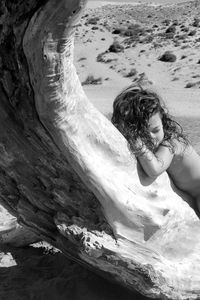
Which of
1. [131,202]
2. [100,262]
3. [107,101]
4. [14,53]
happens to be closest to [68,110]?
[14,53]

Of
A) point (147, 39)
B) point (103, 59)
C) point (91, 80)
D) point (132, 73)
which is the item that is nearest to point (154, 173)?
point (91, 80)

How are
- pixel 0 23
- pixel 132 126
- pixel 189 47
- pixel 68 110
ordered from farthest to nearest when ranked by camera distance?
pixel 189 47 → pixel 132 126 → pixel 68 110 → pixel 0 23

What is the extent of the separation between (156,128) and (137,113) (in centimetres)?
18

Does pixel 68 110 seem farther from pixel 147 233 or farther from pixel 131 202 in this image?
pixel 147 233

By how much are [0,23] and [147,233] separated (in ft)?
5.06

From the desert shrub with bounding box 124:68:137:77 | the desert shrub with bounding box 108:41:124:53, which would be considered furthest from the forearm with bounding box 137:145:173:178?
the desert shrub with bounding box 108:41:124:53

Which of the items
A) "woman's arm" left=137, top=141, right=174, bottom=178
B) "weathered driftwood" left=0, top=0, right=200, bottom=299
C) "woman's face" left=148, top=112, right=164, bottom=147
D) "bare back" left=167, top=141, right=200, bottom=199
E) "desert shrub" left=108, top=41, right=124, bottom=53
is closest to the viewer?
"weathered driftwood" left=0, top=0, right=200, bottom=299

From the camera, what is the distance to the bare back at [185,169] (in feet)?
12.0

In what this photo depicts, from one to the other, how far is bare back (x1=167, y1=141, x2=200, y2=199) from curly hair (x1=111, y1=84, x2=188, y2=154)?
0.11 meters

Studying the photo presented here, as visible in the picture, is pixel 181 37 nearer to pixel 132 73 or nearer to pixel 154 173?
pixel 132 73

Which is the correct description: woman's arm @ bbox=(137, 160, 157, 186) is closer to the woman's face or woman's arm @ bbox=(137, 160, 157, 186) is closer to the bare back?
the woman's face

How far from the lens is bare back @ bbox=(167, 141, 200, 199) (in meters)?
3.67

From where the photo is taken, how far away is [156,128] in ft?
11.6

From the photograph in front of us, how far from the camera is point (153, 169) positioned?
11.0ft
